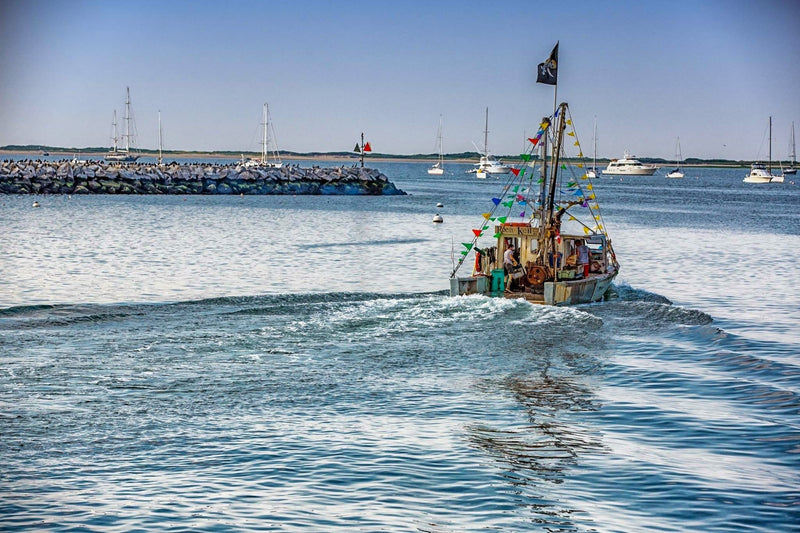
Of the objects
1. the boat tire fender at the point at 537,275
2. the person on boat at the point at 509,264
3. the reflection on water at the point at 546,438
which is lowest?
the reflection on water at the point at 546,438

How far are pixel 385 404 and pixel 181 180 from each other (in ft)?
347

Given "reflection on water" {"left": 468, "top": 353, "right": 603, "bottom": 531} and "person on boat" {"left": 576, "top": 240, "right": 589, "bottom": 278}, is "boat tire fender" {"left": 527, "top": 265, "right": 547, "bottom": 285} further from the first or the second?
"reflection on water" {"left": 468, "top": 353, "right": 603, "bottom": 531}

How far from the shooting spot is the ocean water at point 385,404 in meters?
13.6

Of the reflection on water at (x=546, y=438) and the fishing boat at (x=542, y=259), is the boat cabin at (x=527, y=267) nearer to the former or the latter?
the fishing boat at (x=542, y=259)

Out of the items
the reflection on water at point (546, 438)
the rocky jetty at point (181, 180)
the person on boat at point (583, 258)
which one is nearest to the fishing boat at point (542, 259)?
the person on boat at point (583, 258)

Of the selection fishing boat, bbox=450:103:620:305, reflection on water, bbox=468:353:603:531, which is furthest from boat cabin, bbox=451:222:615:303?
reflection on water, bbox=468:353:603:531

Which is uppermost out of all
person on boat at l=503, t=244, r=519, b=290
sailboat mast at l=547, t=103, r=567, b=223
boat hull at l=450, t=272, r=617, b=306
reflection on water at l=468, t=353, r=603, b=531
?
sailboat mast at l=547, t=103, r=567, b=223

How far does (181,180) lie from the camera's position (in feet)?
394

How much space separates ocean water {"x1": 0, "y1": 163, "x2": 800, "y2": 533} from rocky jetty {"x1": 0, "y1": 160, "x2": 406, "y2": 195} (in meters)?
74.6

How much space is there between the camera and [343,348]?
24703mm

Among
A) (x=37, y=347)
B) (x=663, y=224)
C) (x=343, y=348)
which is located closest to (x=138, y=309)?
(x=37, y=347)

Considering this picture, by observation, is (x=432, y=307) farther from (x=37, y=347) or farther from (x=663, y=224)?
(x=663, y=224)

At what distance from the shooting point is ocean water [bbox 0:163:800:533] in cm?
1359

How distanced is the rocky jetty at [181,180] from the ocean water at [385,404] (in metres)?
74.6
